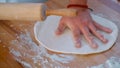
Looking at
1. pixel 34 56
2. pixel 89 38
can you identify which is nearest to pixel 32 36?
pixel 34 56

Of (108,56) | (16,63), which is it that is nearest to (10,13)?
(16,63)

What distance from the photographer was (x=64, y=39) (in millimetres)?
782

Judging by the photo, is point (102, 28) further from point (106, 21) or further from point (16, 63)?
point (16, 63)

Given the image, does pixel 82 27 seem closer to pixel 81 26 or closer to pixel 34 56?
pixel 81 26

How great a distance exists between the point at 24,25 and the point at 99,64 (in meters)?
0.33

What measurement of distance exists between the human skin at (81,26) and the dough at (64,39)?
0.05ft

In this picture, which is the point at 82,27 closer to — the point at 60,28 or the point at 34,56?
the point at 60,28

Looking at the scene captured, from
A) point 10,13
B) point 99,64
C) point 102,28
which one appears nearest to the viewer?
point 10,13

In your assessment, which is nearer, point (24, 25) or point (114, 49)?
point (114, 49)

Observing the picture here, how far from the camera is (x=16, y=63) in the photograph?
713mm

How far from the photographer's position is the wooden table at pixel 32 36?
707mm

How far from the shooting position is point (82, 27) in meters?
0.76

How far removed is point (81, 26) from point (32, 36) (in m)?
0.18

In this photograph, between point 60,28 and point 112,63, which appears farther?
point 60,28
